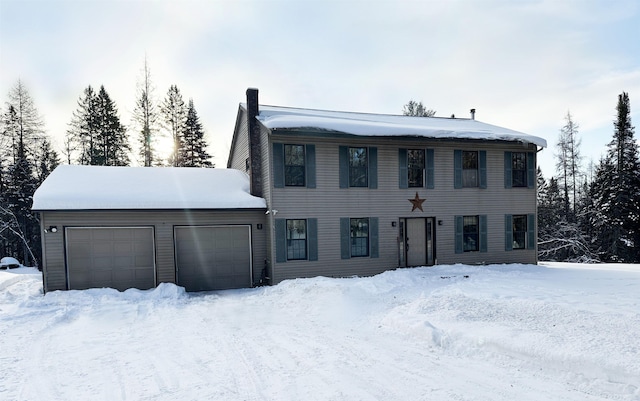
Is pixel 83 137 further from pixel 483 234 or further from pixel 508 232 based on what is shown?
pixel 508 232

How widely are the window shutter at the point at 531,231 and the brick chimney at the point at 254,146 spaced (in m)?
11.4

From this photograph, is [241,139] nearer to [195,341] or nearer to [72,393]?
[195,341]

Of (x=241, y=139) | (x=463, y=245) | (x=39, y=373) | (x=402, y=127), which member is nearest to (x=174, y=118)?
(x=241, y=139)

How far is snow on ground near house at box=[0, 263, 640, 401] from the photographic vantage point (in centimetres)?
417

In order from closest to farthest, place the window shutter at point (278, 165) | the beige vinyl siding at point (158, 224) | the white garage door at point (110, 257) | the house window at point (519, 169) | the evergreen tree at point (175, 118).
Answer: the beige vinyl siding at point (158, 224) < the white garage door at point (110, 257) < the window shutter at point (278, 165) < the house window at point (519, 169) < the evergreen tree at point (175, 118)

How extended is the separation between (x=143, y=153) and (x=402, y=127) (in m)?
A: 20.9

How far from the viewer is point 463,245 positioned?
45.0 ft

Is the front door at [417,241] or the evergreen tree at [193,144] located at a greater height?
the evergreen tree at [193,144]

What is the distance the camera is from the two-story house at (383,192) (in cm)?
1177

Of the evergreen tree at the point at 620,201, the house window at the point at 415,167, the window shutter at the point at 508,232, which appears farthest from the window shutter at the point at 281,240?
the evergreen tree at the point at 620,201

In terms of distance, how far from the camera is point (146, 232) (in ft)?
36.4

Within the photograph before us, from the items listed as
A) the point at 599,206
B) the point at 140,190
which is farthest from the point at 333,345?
the point at 599,206

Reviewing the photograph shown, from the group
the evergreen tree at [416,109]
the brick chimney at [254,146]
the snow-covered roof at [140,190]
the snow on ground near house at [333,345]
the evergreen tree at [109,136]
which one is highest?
the evergreen tree at [416,109]

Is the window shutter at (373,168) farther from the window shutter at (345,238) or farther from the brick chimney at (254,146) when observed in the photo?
the brick chimney at (254,146)
